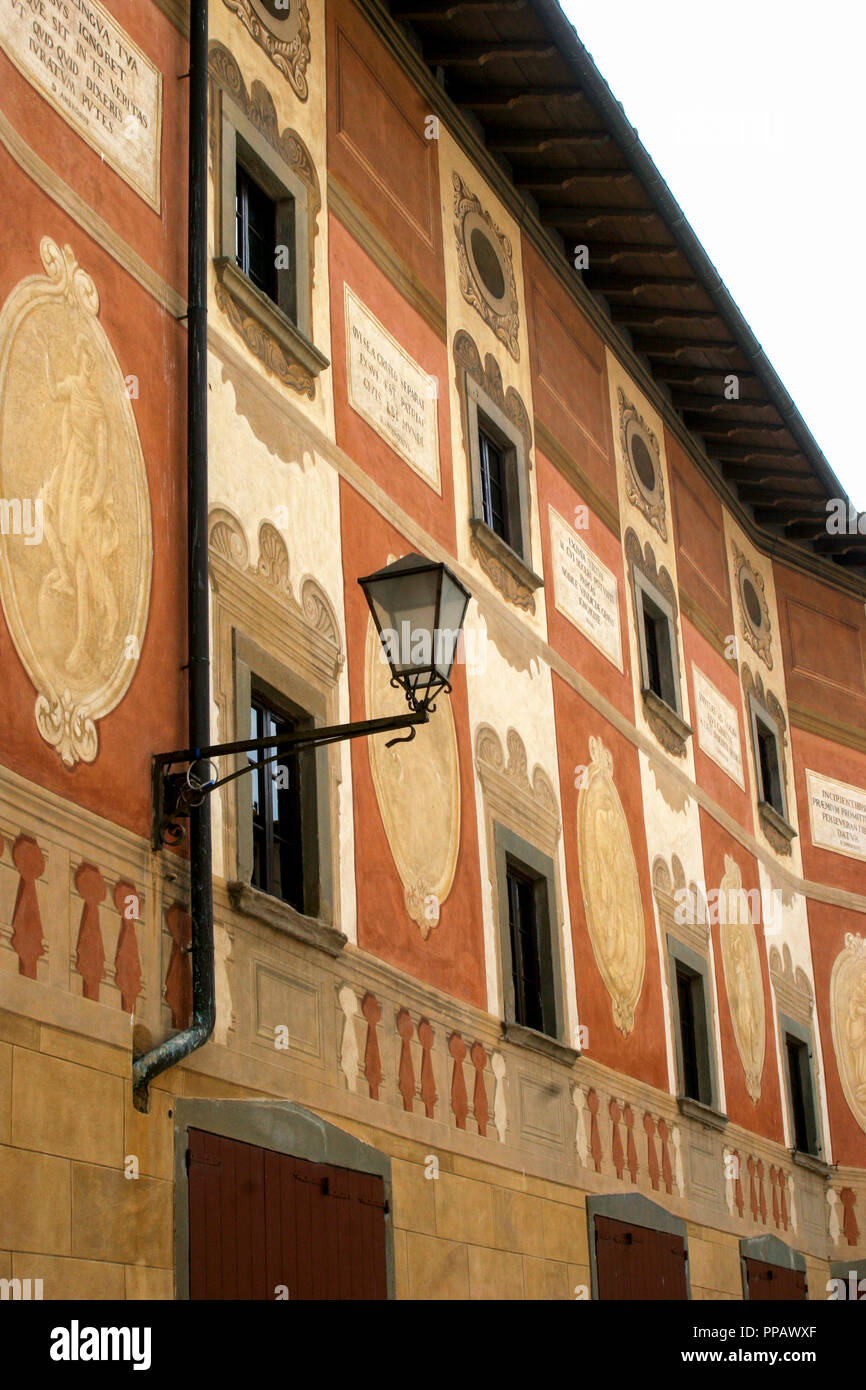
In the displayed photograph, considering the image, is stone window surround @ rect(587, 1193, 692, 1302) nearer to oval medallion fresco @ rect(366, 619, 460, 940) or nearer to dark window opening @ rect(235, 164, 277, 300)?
oval medallion fresco @ rect(366, 619, 460, 940)

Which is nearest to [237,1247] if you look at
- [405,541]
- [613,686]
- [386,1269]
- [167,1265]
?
[167,1265]

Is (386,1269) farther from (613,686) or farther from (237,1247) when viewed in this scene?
(613,686)

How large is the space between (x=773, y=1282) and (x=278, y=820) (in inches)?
310

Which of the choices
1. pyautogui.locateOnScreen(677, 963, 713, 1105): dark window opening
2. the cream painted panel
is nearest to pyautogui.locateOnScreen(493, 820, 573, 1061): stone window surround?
the cream painted panel

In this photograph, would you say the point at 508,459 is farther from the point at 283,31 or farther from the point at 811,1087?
the point at 811,1087

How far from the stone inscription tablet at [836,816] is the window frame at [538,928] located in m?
7.48

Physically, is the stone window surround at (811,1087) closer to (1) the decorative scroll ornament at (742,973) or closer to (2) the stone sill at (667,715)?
(1) the decorative scroll ornament at (742,973)

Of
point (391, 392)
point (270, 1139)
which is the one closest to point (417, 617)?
point (270, 1139)

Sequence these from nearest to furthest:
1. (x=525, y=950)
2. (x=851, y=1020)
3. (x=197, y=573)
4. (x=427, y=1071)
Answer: (x=197, y=573), (x=427, y=1071), (x=525, y=950), (x=851, y=1020)

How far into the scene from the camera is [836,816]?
19953 millimetres

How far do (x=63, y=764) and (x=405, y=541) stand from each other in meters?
4.09

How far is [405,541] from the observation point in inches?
452

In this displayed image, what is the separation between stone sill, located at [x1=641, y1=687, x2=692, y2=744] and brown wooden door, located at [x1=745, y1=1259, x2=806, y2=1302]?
13.4 ft

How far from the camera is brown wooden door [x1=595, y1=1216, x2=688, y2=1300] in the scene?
482 inches
